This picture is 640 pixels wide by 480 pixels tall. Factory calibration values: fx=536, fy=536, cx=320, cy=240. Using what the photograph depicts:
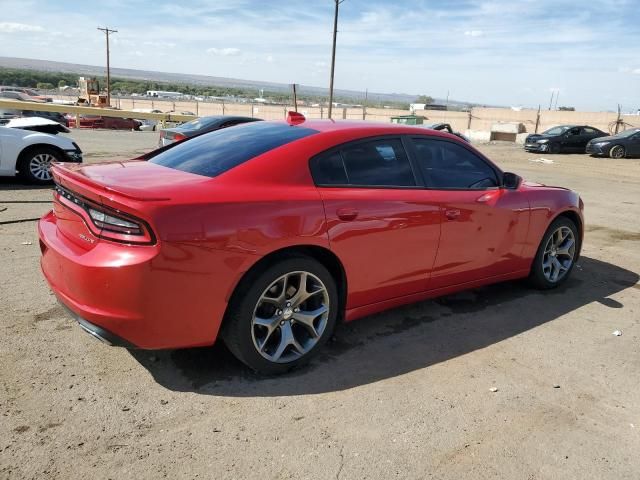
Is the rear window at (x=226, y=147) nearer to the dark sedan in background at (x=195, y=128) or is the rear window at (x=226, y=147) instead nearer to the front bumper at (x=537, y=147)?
the dark sedan in background at (x=195, y=128)

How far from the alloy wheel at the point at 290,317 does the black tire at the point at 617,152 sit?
24296 mm

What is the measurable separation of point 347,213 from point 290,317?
2.42ft

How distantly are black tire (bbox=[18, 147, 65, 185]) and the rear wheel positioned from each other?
22.7 metres

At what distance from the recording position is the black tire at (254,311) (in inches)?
119

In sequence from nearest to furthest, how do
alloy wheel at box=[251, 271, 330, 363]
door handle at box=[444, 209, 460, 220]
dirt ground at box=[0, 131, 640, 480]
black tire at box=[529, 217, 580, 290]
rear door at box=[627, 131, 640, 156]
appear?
dirt ground at box=[0, 131, 640, 480], alloy wheel at box=[251, 271, 330, 363], door handle at box=[444, 209, 460, 220], black tire at box=[529, 217, 580, 290], rear door at box=[627, 131, 640, 156]

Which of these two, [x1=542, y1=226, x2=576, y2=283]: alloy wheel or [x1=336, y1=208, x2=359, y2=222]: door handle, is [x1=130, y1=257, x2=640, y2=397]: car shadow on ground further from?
[x1=336, y1=208, x2=359, y2=222]: door handle

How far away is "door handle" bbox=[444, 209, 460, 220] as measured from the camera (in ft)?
13.0

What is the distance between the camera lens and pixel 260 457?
255cm

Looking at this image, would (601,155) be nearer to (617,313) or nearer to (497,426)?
(617,313)

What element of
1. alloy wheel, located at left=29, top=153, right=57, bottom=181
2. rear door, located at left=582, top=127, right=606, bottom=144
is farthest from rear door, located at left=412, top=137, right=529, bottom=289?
rear door, located at left=582, top=127, right=606, bottom=144

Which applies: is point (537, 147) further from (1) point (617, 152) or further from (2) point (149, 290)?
(2) point (149, 290)

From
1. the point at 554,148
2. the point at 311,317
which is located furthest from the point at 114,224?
the point at 554,148

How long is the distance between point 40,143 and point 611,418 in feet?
28.9

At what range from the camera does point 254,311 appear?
10.1ft
